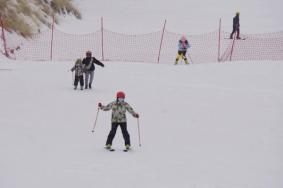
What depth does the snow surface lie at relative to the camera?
11180 mm

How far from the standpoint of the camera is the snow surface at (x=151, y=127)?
1118 cm

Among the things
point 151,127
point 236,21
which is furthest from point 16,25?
point 151,127

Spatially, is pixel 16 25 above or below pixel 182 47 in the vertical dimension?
above

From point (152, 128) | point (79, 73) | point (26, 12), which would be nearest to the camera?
point (152, 128)

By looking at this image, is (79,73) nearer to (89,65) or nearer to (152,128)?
(89,65)

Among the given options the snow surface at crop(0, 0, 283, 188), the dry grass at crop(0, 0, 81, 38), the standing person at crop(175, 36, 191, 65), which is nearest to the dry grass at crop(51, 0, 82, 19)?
the dry grass at crop(0, 0, 81, 38)

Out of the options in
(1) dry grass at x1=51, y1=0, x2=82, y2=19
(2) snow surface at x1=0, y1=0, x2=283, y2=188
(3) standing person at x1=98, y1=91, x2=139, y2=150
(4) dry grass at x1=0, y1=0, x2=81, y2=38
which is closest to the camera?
(2) snow surface at x1=0, y1=0, x2=283, y2=188

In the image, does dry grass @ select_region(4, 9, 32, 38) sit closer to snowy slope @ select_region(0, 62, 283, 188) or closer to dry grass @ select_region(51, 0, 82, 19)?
snowy slope @ select_region(0, 62, 283, 188)

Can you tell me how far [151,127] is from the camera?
15.2 m

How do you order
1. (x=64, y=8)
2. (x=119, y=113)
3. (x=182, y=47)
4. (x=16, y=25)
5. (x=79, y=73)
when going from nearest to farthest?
→ 1. (x=119, y=113)
2. (x=79, y=73)
3. (x=182, y=47)
4. (x=16, y=25)
5. (x=64, y=8)

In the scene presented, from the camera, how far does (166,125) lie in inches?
608

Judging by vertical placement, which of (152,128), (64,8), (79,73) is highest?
(64,8)

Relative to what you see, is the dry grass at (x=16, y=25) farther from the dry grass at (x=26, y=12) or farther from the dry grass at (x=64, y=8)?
the dry grass at (x=64, y=8)

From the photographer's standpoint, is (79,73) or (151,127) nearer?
(151,127)
